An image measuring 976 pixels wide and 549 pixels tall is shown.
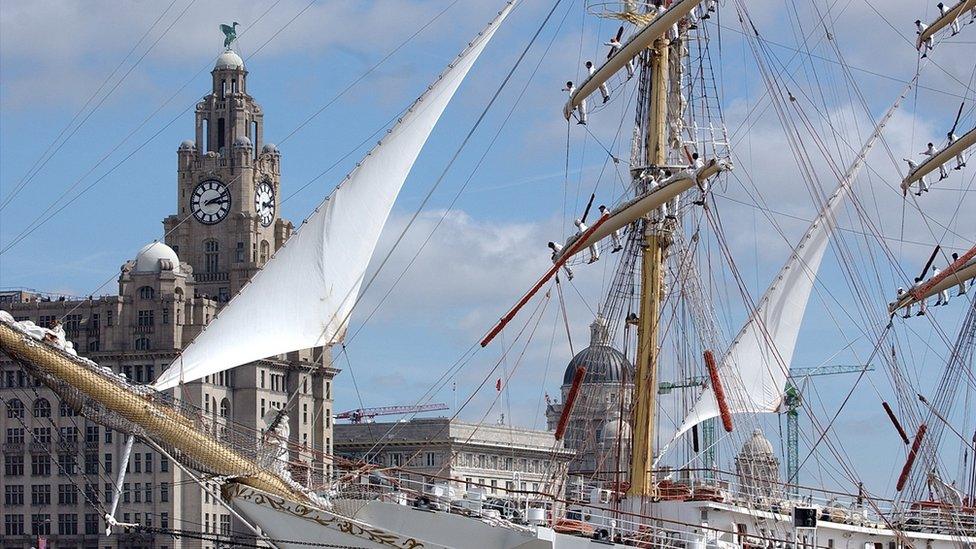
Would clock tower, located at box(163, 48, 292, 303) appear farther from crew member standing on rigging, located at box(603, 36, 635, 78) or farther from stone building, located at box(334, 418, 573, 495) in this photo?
crew member standing on rigging, located at box(603, 36, 635, 78)

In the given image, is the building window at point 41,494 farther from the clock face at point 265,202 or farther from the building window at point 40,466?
the clock face at point 265,202

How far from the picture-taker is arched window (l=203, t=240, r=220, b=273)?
529 ft

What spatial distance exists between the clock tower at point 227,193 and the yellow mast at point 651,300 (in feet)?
301

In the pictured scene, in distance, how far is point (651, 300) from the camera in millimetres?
68375

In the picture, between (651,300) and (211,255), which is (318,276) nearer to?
(651,300)

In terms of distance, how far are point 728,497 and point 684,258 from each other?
383 inches

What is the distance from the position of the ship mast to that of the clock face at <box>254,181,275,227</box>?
94.2 metres

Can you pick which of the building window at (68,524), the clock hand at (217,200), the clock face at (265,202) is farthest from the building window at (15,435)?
the clock face at (265,202)

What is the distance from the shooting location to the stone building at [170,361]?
143250mm

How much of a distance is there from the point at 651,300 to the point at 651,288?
55cm

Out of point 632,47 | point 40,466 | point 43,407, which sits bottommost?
point 40,466

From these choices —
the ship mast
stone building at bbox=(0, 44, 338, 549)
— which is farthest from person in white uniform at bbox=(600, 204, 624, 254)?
stone building at bbox=(0, 44, 338, 549)

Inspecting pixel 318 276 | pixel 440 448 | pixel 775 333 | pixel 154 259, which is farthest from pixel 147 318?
pixel 318 276

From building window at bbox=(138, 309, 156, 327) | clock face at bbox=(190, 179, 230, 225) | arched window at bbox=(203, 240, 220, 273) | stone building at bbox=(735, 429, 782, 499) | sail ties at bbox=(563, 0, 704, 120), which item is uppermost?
clock face at bbox=(190, 179, 230, 225)
